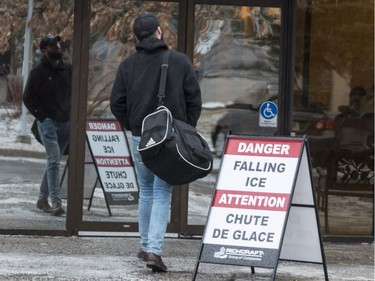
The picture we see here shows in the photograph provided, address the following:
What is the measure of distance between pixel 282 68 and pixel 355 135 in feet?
2.94

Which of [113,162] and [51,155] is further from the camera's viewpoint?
[113,162]

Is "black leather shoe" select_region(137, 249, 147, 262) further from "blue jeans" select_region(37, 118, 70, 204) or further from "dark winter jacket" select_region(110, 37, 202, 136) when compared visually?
"blue jeans" select_region(37, 118, 70, 204)

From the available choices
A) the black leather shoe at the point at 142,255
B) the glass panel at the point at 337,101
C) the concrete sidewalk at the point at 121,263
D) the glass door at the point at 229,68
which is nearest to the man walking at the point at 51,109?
the concrete sidewalk at the point at 121,263

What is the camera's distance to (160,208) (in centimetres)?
698

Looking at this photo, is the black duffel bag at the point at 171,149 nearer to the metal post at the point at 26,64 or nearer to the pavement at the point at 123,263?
the pavement at the point at 123,263

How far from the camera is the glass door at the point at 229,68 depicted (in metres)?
8.88

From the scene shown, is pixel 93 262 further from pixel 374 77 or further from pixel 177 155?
pixel 374 77

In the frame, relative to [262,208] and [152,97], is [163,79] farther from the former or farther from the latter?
[262,208]

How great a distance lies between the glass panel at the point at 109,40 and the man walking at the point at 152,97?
5.09ft

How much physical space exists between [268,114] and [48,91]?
1940 mm

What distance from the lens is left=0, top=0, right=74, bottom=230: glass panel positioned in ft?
28.2

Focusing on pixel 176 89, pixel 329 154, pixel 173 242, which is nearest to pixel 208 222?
pixel 176 89

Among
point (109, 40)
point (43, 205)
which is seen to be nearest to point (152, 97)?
point (109, 40)

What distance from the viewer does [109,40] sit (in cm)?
874
